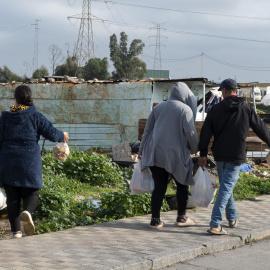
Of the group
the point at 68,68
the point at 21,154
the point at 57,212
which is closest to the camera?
the point at 21,154

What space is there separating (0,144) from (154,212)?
2204 mm

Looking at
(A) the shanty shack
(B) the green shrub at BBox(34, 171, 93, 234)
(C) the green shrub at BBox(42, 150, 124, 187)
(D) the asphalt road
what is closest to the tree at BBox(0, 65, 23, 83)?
(A) the shanty shack

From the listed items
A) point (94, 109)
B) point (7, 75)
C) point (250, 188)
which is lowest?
point (250, 188)

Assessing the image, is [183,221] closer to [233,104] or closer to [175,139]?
[175,139]

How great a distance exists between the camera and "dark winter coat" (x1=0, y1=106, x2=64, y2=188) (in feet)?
21.1

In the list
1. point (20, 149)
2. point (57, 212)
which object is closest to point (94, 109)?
point (57, 212)

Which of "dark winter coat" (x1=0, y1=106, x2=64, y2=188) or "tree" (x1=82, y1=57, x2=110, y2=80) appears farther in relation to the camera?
"tree" (x1=82, y1=57, x2=110, y2=80)

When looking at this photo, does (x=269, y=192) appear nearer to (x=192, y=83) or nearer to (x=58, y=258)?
(x=58, y=258)

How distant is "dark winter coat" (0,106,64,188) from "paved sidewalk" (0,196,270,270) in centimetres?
73

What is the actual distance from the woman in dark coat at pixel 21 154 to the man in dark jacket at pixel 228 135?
2.07m

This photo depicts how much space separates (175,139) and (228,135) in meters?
0.69

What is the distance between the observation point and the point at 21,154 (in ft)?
21.1

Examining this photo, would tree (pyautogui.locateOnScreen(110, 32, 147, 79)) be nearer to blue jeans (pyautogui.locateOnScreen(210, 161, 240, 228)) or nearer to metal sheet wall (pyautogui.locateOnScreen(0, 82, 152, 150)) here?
metal sheet wall (pyautogui.locateOnScreen(0, 82, 152, 150))

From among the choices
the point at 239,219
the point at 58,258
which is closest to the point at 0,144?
the point at 58,258
